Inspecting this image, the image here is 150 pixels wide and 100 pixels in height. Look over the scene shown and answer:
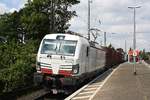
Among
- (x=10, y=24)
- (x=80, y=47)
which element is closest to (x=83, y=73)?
(x=80, y=47)

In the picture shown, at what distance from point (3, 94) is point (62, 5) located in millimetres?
32958

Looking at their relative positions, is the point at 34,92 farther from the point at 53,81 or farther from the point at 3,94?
the point at 3,94

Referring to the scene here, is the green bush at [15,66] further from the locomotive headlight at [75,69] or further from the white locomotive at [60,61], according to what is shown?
the locomotive headlight at [75,69]

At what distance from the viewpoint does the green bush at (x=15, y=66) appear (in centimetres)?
2667

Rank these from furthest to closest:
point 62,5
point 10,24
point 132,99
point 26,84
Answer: point 10,24, point 62,5, point 26,84, point 132,99

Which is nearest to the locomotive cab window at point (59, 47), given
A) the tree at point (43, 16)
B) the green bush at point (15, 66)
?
the green bush at point (15, 66)

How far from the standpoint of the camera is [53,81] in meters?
22.9

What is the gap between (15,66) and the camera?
28031 millimetres

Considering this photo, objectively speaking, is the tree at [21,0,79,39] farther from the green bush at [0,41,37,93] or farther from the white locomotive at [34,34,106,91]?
the white locomotive at [34,34,106,91]

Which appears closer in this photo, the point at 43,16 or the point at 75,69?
the point at 75,69

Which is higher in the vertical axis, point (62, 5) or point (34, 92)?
point (62, 5)

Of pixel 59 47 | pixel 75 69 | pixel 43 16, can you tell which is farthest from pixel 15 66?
pixel 43 16

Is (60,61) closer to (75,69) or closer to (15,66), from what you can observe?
(75,69)

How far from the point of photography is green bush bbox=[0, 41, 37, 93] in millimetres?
26672
